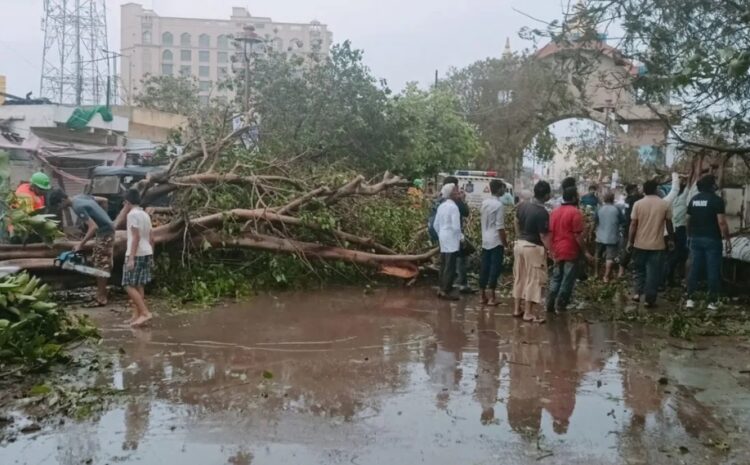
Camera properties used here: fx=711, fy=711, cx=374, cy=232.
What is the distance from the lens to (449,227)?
977 cm

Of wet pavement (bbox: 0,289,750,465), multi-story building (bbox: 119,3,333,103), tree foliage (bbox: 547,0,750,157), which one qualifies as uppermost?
multi-story building (bbox: 119,3,333,103)

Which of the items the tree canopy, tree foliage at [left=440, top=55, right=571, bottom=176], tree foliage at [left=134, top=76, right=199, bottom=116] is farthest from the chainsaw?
tree foliage at [left=134, top=76, right=199, bottom=116]

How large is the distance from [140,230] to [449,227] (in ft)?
13.4

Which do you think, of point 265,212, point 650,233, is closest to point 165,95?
point 265,212

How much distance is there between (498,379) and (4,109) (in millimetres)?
21645

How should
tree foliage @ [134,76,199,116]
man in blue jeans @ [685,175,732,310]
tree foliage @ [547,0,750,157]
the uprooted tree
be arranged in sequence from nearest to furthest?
tree foliage @ [547,0,750,157] < man in blue jeans @ [685,175,732,310] < the uprooted tree < tree foliage @ [134,76,199,116]

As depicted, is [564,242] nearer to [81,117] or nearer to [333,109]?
[333,109]

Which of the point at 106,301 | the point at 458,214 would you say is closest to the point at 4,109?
the point at 106,301

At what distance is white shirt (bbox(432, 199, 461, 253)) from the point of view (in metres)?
9.78

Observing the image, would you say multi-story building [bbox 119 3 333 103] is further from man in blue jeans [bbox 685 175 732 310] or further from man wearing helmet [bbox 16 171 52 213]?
man in blue jeans [bbox 685 175 732 310]

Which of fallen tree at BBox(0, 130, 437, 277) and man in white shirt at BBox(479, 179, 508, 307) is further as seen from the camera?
fallen tree at BBox(0, 130, 437, 277)

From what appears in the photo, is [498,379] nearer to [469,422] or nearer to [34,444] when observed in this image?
[469,422]

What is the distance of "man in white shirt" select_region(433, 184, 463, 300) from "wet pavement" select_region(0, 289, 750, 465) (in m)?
1.45

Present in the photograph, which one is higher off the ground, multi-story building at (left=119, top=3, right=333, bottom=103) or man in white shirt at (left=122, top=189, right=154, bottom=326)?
multi-story building at (left=119, top=3, right=333, bottom=103)
